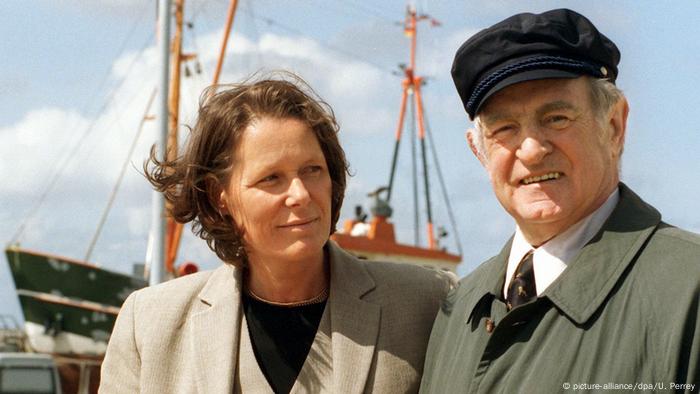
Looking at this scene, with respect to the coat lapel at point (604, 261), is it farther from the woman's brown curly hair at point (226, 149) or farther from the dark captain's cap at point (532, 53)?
the woman's brown curly hair at point (226, 149)

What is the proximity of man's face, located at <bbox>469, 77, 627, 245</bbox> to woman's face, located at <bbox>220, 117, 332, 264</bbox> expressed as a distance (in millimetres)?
784

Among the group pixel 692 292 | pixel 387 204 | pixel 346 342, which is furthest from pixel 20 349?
pixel 692 292

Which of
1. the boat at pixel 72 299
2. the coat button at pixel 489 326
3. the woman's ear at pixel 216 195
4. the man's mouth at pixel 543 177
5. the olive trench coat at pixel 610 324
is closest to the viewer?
the olive trench coat at pixel 610 324

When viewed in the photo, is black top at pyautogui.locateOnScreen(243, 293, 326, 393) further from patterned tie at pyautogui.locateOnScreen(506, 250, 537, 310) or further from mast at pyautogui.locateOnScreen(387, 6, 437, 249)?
mast at pyautogui.locateOnScreen(387, 6, 437, 249)

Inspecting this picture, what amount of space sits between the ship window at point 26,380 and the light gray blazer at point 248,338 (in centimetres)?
1181

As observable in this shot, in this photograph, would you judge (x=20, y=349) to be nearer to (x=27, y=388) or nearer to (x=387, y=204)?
(x=27, y=388)

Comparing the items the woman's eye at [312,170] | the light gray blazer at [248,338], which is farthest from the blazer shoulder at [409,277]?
the woman's eye at [312,170]

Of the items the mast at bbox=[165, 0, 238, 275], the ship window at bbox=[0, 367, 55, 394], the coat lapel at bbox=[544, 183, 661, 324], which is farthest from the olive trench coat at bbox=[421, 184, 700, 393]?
the mast at bbox=[165, 0, 238, 275]

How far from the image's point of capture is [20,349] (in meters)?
20.7

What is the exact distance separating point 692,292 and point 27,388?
45.9 ft

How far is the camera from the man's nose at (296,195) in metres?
3.22

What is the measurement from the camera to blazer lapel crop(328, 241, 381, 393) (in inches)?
130

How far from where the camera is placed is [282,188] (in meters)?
3.26

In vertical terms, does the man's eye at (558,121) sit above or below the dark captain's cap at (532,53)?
below
